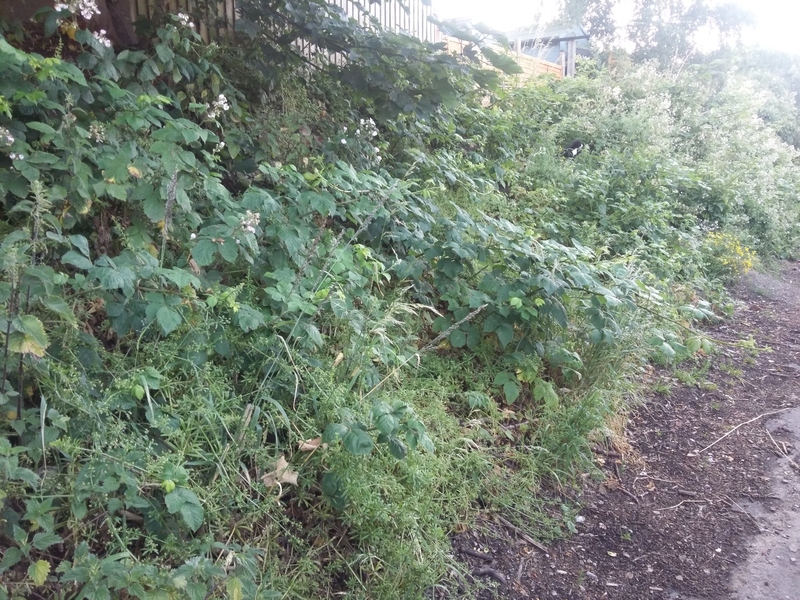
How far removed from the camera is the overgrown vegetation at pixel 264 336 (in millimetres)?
1854

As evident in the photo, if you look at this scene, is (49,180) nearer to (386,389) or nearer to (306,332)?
(306,332)

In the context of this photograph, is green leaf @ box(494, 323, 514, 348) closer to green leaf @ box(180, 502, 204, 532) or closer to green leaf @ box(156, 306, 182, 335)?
green leaf @ box(156, 306, 182, 335)

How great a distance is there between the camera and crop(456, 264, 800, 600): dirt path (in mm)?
2547

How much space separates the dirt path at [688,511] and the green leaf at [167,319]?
1529 mm

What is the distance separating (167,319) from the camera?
216 centimetres

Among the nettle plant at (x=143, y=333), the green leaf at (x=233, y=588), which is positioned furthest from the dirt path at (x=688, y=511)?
the green leaf at (x=233, y=588)

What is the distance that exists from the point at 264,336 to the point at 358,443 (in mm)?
723

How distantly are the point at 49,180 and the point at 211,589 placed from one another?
1764mm

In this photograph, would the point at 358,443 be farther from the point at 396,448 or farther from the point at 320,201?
the point at 320,201

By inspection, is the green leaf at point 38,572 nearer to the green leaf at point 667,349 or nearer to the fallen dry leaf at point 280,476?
the fallen dry leaf at point 280,476

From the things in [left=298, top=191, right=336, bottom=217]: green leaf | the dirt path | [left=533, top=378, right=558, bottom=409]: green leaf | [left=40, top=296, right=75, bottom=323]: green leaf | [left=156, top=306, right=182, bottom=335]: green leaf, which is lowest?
the dirt path

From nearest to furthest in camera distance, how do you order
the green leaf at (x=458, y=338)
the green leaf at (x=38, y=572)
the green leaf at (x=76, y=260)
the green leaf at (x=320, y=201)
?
the green leaf at (x=38, y=572) < the green leaf at (x=76, y=260) < the green leaf at (x=320, y=201) < the green leaf at (x=458, y=338)

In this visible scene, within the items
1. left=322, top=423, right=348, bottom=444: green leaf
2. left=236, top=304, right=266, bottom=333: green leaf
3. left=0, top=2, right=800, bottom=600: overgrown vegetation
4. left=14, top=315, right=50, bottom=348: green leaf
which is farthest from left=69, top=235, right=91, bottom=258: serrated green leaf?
left=322, top=423, right=348, bottom=444: green leaf

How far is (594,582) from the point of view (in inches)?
100
